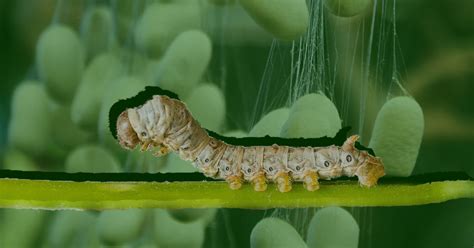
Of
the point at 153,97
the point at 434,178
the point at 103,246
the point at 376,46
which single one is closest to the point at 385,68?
the point at 376,46

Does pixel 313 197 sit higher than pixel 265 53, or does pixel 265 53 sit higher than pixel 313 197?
pixel 265 53

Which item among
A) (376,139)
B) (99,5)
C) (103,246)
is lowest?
(103,246)

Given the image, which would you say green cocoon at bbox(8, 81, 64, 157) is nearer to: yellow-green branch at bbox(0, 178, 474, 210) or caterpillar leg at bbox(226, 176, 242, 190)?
yellow-green branch at bbox(0, 178, 474, 210)

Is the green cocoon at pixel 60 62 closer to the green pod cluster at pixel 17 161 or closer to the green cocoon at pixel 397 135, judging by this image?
the green pod cluster at pixel 17 161

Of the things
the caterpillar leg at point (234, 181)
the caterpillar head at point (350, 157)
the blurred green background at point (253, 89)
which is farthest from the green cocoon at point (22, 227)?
the caterpillar head at point (350, 157)

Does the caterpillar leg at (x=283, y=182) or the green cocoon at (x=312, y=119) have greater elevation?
the green cocoon at (x=312, y=119)

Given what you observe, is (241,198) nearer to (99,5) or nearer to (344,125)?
(344,125)

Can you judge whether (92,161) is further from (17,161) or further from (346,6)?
(346,6)
